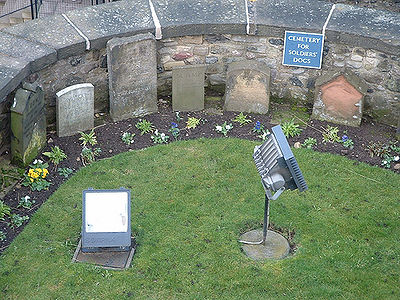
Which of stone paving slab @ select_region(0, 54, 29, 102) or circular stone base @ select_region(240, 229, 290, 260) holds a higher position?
stone paving slab @ select_region(0, 54, 29, 102)

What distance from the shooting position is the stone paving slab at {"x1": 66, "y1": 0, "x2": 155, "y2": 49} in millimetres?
8816

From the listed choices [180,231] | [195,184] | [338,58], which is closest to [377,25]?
[338,58]

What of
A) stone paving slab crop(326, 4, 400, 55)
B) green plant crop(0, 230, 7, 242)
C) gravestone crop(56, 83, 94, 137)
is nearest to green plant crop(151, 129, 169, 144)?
gravestone crop(56, 83, 94, 137)

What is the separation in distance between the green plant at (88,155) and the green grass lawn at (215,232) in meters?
0.14

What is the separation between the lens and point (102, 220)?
699cm

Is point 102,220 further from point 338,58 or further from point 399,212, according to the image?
point 338,58

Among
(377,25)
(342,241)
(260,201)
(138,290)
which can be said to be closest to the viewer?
(138,290)

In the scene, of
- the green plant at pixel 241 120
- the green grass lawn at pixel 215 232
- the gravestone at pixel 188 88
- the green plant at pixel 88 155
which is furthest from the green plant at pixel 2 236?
the green plant at pixel 241 120

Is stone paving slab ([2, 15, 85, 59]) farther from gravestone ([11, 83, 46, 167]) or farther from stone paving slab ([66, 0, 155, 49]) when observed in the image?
gravestone ([11, 83, 46, 167])

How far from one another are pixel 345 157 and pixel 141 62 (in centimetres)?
275

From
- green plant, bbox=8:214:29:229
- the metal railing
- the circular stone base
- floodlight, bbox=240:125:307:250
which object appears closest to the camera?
floodlight, bbox=240:125:307:250

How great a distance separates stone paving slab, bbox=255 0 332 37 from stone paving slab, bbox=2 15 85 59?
2342mm

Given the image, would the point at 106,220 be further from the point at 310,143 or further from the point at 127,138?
the point at 310,143

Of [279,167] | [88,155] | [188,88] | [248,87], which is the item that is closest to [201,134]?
[188,88]
